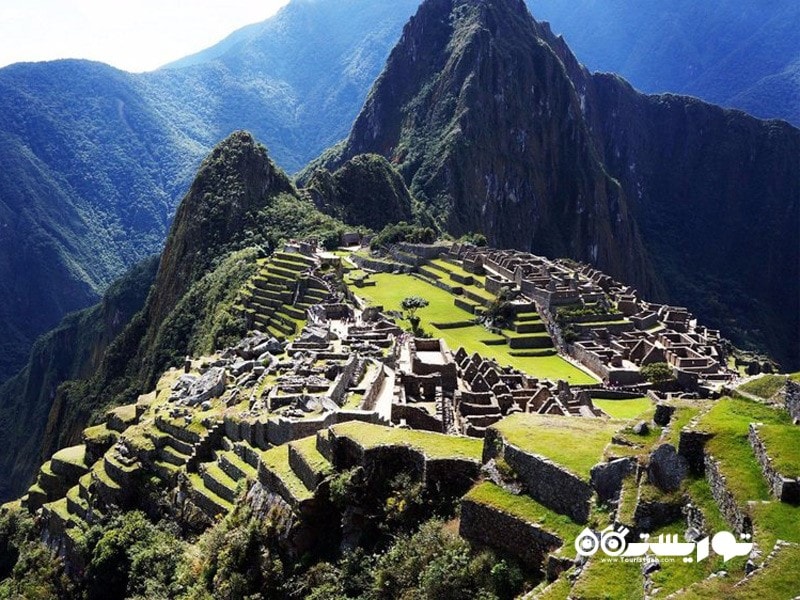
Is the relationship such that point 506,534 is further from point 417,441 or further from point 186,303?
point 186,303

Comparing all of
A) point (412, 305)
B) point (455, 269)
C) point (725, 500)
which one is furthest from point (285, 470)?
point (455, 269)

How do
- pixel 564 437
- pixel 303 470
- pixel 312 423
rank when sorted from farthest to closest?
1. pixel 312 423
2. pixel 303 470
3. pixel 564 437

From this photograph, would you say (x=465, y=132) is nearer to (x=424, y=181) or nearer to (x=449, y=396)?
(x=424, y=181)

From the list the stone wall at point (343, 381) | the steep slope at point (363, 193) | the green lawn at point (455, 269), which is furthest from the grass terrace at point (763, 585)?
the steep slope at point (363, 193)

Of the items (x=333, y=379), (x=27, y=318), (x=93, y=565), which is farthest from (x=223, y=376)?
(x=27, y=318)

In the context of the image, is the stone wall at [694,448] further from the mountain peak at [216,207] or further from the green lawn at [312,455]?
the mountain peak at [216,207]

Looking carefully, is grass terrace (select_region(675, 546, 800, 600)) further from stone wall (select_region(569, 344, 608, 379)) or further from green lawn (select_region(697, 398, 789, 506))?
stone wall (select_region(569, 344, 608, 379))

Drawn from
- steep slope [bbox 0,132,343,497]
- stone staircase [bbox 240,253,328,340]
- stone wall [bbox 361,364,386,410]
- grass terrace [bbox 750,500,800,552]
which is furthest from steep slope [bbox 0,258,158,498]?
grass terrace [bbox 750,500,800,552]
